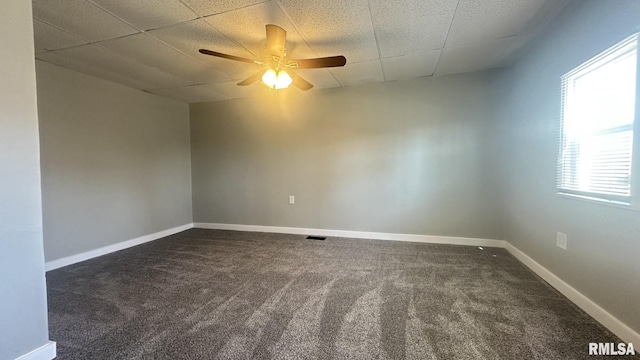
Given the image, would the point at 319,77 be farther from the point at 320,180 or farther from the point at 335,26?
the point at 320,180

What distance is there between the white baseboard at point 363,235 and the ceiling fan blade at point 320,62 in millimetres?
2516

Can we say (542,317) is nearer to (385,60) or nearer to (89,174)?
(385,60)

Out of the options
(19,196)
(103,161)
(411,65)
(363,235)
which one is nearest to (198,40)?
(19,196)

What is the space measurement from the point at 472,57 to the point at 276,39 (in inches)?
88.4

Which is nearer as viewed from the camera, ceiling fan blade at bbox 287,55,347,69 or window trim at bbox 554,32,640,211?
window trim at bbox 554,32,640,211

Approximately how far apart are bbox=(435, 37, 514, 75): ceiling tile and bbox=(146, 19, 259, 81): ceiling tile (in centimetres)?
221

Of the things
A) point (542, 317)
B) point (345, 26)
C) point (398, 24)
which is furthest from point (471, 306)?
point (345, 26)

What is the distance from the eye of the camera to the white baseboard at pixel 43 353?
1.35m

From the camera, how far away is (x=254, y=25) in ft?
6.86

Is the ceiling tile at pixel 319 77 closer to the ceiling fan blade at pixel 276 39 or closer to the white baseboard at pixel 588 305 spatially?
the ceiling fan blade at pixel 276 39

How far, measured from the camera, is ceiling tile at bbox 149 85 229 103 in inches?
147

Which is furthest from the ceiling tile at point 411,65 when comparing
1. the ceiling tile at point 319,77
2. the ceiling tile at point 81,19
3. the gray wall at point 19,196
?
the gray wall at point 19,196

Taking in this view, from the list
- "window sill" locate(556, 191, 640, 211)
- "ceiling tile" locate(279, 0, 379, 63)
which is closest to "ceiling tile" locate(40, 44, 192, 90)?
"ceiling tile" locate(279, 0, 379, 63)

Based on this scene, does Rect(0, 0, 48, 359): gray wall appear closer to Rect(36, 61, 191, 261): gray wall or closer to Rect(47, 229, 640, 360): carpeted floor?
Rect(47, 229, 640, 360): carpeted floor
